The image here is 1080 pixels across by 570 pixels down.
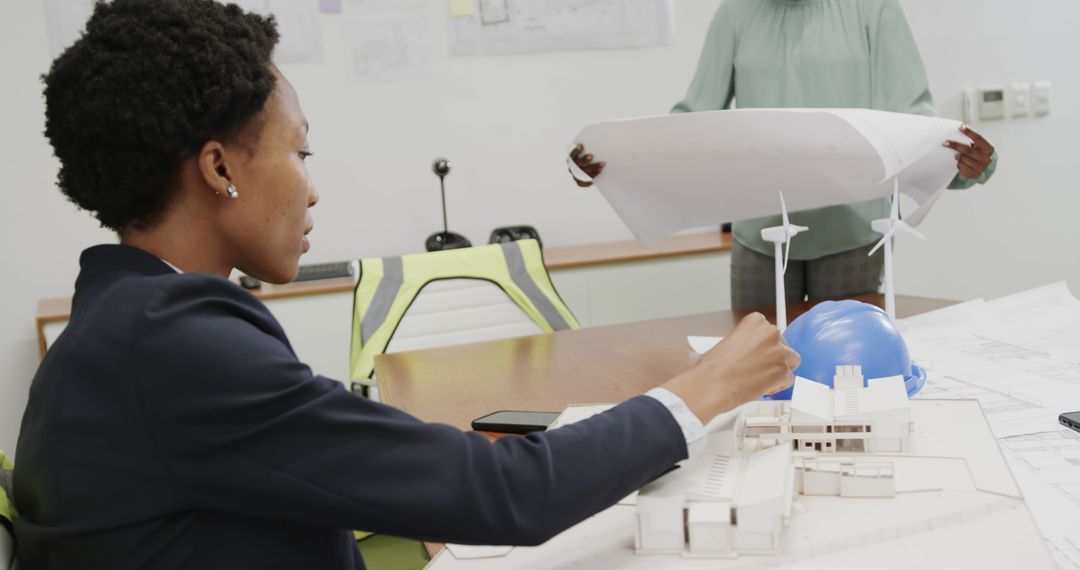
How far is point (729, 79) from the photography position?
82.6 inches

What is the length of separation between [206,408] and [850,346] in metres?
0.78

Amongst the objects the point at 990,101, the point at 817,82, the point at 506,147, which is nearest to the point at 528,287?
the point at 817,82

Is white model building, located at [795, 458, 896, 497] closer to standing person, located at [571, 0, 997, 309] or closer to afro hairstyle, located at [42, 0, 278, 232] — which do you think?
afro hairstyle, located at [42, 0, 278, 232]

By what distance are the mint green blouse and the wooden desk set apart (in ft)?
0.55

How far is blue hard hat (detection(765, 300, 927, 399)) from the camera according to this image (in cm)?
111

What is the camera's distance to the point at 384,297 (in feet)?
6.71

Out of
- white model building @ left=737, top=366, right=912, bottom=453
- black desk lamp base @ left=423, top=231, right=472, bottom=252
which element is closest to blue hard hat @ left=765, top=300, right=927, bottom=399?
white model building @ left=737, top=366, right=912, bottom=453

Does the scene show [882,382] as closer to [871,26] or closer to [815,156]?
[815,156]

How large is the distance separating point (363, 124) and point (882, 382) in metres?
2.42

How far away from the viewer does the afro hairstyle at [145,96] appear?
69 centimetres

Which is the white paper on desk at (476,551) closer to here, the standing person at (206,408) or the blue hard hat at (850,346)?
the standing person at (206,408)

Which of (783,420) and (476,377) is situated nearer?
(783,420)

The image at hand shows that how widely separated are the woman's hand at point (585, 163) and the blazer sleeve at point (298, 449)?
1169 millimetres

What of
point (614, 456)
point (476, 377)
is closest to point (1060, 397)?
point (614, 456)
